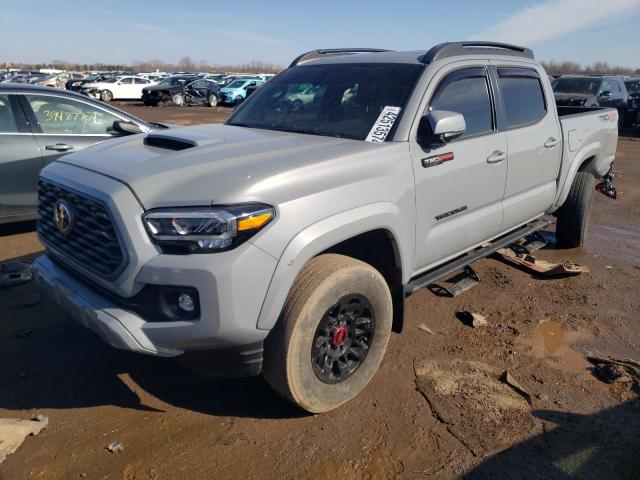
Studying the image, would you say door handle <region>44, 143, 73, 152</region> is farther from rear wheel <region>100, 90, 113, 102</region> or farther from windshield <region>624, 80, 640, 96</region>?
rear wheel <region>100, 90, 113, 102</region>

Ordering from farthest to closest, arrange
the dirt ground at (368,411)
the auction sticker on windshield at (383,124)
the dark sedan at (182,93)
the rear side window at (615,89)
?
the dark sedan at (182,93) → the rear side window at (615,89) → the auction sticker on windshield at (383,124) → the dirt ground at (368,411)

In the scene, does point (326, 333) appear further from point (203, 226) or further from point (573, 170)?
point (573, 170)

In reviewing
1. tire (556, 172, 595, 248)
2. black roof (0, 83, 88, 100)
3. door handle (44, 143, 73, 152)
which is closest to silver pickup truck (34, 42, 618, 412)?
tire (556, 172, 595, 248)

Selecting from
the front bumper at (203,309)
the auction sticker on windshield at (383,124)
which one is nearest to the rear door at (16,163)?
the front bumper at (203,309)

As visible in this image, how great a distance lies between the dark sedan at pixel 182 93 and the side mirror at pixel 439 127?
88.5 ft

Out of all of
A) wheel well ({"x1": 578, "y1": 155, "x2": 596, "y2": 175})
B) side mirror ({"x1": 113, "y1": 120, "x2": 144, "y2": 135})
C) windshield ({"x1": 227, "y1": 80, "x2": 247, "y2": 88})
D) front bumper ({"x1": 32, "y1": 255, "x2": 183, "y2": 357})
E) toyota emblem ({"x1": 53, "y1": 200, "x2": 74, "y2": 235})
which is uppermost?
windshield ({"x1": 227, "y1": 80, "x2": 247, "y2": 88})

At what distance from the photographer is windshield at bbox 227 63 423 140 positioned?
3.29 m

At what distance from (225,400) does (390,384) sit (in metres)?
1.02

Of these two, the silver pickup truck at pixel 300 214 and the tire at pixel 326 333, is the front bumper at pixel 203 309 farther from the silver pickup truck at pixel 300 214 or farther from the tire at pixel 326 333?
the tire at pixel 326 333

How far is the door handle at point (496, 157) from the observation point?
3669 millimetres

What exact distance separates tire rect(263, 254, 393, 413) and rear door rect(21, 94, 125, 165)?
4.16 meters

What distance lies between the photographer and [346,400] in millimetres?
2906

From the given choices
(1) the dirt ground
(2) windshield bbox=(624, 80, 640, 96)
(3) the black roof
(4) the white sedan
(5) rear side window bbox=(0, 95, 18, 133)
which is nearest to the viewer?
(1) the dirt ground

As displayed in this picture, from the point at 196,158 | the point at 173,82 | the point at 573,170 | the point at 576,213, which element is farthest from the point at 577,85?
the point at 173,82
